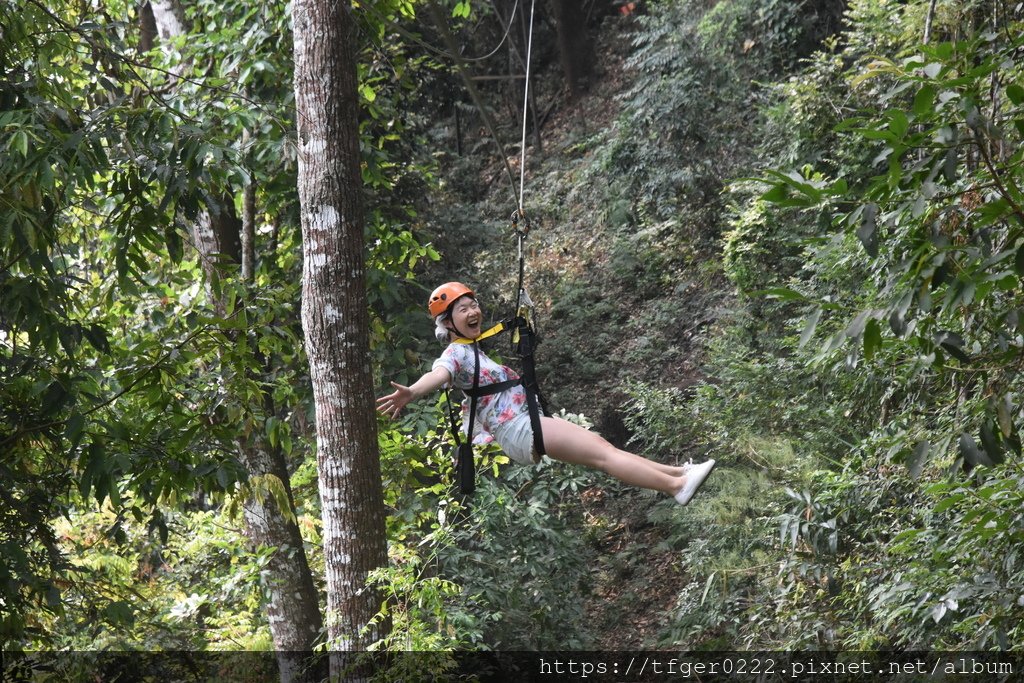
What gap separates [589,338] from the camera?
10750 mm

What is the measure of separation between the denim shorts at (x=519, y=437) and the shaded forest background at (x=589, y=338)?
1.58 feet

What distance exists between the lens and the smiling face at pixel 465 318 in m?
4.12

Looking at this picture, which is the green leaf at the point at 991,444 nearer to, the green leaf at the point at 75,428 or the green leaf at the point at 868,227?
the green leaf at the point at 868,227

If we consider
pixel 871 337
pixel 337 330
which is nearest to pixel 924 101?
pixel 871 337

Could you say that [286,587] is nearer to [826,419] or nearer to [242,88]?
[242,88]

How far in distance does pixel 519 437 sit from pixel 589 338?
22.3ft

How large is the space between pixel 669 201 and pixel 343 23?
7352 millimetres

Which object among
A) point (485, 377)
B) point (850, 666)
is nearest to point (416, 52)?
point (485, 377)

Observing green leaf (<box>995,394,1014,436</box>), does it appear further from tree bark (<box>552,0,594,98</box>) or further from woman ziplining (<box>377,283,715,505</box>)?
tree bark (<box>552,0,594,98</box>)

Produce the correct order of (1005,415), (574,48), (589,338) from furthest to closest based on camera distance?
(574,48), (589,338), (1005,415)

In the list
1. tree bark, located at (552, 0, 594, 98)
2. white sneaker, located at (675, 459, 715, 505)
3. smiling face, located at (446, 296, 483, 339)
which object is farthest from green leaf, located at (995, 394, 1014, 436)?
tree bark, located at (552, 0, 594, 98)

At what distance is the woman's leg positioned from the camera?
382cm

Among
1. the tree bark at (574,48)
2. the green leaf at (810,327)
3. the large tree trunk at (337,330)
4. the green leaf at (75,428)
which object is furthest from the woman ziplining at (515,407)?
the tree bark at (574,48)

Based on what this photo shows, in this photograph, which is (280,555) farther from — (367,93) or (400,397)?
(400,397)
